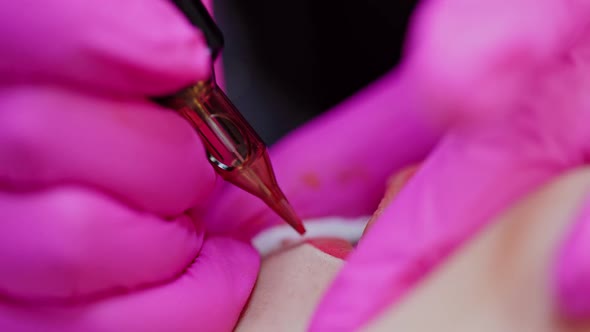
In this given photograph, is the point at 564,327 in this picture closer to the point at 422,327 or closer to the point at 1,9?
the point at 422,327

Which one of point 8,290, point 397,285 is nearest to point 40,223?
point 8,290

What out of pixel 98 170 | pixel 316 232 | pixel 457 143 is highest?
pixel 98 170

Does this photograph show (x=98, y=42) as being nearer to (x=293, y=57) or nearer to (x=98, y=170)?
(x=98, y=170)

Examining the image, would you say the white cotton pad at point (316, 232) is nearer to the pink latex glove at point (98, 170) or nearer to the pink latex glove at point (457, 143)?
the pink latex glove at point (457, 143)

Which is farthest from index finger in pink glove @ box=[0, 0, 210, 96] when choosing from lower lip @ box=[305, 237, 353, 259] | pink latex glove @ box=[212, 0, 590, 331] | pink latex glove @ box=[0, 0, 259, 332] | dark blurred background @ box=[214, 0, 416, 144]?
dark blurred background @ box=[214, 0, 416, 144]

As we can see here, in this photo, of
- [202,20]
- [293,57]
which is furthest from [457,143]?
[293,57]

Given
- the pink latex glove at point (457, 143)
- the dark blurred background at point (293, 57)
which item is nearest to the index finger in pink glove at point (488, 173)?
the pink latex glove at point (457, 143)
